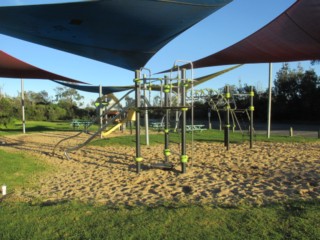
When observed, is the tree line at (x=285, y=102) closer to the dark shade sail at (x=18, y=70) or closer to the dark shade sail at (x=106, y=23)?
the dark shade sail at (x=18, y=70)

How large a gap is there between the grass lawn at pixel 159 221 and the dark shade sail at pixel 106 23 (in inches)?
139

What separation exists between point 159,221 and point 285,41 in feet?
17.8

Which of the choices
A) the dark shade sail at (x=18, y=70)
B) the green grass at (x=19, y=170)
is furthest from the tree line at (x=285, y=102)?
the green grass at (x=19, y=170)

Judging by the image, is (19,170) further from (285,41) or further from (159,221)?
(285,41)

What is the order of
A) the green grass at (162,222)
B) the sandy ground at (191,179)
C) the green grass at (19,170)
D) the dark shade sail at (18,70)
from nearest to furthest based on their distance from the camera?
the green grass at (162,222)
the sandy ground at (191,179)
the green grass at (19,170)
the dark shade sail at (18,70)

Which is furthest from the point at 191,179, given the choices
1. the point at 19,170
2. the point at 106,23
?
the point at 19,170

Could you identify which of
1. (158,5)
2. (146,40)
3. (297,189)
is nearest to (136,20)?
(158,5)

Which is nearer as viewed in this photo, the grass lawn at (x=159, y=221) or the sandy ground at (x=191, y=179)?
the grass lawn at (x=159, y=221)

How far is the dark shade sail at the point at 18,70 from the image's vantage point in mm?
10531

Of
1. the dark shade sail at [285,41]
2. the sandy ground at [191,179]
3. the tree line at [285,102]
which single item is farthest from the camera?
the tree line at [285,102]

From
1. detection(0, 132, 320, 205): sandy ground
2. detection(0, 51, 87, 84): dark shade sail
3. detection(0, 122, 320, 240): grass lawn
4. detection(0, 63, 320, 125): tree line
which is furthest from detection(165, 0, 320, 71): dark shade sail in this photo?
detection(0, 63, 320, 125): tree line

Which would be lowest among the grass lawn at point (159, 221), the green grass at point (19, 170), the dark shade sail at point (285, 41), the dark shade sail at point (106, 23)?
the green grass at point (19, 170)

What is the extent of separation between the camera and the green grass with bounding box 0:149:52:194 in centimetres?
611

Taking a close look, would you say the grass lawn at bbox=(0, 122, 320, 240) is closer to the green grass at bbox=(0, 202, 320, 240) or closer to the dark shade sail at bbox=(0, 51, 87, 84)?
the green grass at bbox=(0, 202, 320, 240)
